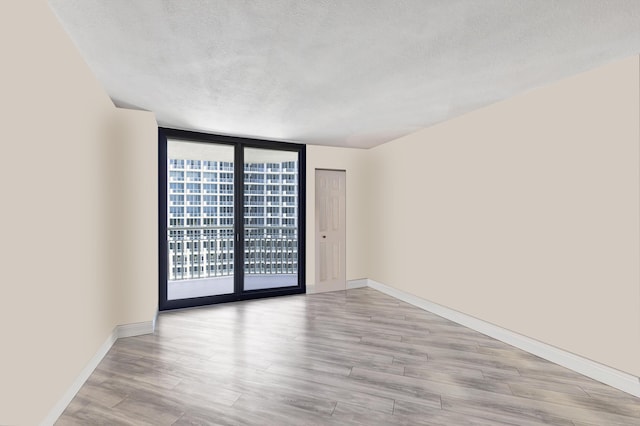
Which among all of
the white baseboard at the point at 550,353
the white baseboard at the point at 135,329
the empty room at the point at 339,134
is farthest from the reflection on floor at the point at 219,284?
the white baseboard at the point at 550,353

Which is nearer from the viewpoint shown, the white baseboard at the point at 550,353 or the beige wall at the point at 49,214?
the beige wall at the point at 49,214

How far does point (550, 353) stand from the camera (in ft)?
9.13

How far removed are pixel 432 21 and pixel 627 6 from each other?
1066mm

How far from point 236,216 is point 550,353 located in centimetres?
427

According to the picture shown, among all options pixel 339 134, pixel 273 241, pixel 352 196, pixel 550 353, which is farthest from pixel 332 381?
pixel 273 241

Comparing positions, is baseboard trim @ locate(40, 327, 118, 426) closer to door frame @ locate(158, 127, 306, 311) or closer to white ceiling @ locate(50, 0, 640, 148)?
door frame @ locate(158, 127, 306, 311)

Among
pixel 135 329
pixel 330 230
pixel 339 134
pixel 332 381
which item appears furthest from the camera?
pixel 330 230

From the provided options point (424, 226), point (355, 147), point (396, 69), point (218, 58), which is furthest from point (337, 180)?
point (218, 58)

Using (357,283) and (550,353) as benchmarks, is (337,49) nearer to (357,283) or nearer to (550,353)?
(550,353)

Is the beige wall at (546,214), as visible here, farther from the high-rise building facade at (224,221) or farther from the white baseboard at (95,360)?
the white baseboard at (95,360)

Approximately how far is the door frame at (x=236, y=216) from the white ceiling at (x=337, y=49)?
0.99 meters

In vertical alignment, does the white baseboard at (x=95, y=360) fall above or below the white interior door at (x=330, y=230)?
below

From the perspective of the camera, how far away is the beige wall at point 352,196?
5.25 m

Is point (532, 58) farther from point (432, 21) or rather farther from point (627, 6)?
point (432, 21)
